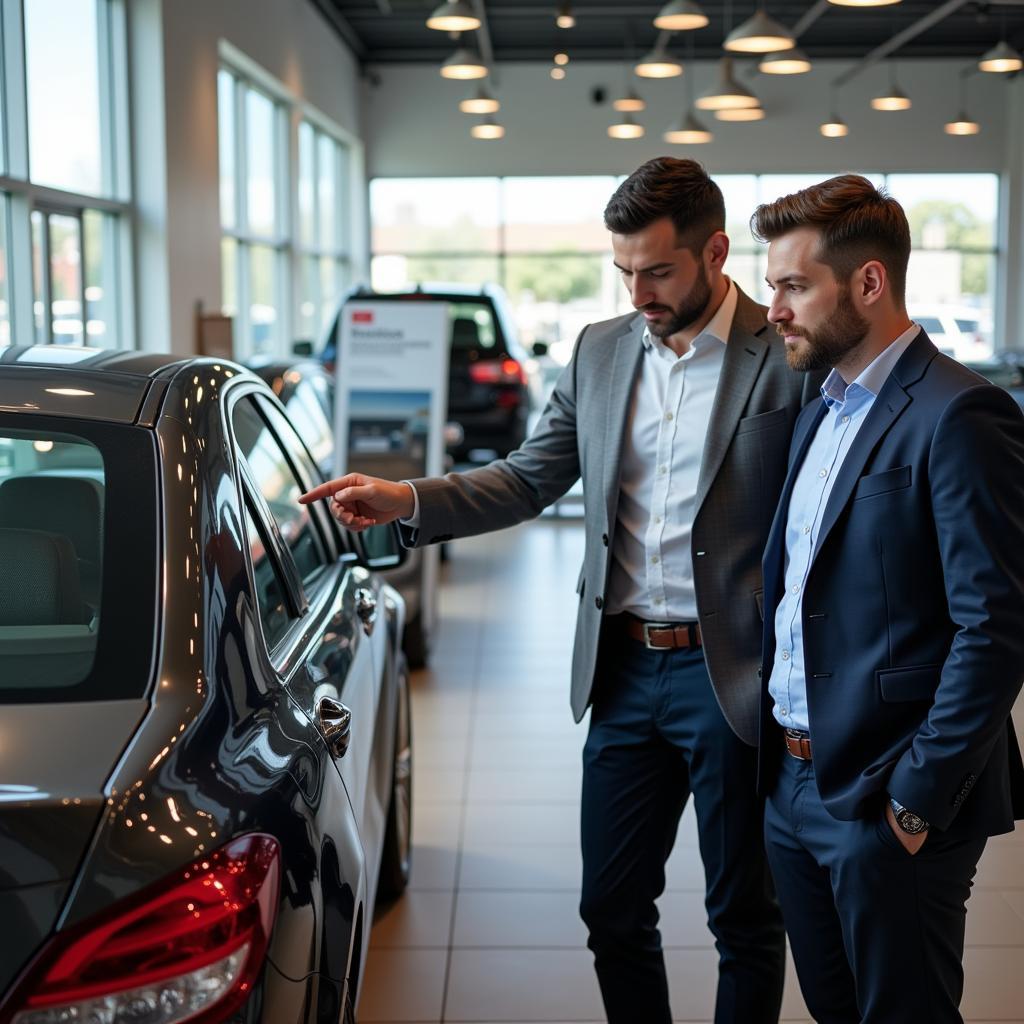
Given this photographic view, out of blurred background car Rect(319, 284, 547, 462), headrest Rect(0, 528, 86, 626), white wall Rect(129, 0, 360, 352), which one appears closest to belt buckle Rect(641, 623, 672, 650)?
headrest Rect(0, 528, 86, 626)

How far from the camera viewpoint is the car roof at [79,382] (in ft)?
6.12

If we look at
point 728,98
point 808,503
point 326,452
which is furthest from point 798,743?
point 728,98

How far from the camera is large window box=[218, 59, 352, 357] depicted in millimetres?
11258

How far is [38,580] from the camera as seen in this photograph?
182cm

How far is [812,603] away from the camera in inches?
74.0

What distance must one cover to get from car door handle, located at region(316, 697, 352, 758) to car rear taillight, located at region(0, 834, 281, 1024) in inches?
20.9

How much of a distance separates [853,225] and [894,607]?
498 mm

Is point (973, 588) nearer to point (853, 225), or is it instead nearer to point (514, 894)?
→ point (853, 225)

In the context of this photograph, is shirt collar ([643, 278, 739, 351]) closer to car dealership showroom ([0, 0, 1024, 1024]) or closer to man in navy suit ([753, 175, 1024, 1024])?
car dealership showroom ([0, 0, 1024, 1024])

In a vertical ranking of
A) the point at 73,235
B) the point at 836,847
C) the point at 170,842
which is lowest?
the point at 836,847

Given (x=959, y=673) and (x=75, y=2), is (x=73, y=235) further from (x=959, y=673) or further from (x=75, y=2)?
(x=959, y=673)

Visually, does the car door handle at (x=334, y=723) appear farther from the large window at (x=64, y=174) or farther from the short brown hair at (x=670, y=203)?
the large window at (x=64, y=174)

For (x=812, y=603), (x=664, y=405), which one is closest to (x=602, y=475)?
(x=664, y=405)

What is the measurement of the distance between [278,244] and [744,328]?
11363 mm
